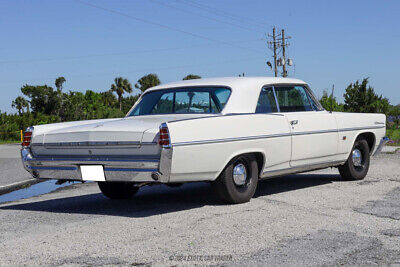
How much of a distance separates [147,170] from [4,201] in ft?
11.5

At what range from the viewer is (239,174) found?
20.7ft

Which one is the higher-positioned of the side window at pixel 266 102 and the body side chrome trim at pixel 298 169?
the side window at pixel 266 102

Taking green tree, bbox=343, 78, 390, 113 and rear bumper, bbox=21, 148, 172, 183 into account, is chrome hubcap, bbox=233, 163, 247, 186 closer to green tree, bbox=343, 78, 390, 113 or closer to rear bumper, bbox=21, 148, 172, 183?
rear bumper, bbox=21, 148, 172, 183

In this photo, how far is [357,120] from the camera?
27.6 ft

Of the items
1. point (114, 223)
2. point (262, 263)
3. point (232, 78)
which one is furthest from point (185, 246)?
point (232, 78)

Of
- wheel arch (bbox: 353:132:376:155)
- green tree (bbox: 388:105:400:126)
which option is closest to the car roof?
wheel arch (bbox: 353:132:376:155)

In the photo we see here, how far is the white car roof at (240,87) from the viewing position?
6578 mm

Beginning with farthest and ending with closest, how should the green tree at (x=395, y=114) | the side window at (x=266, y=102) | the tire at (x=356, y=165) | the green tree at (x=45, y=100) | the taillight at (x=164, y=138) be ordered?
the green tree at (x=45, y=100)
the green tree at (x=395, y=114)
the tire at (x=356, y=165)
the side window at (x=266, y=102)
the taillight at (x=164, y=138)

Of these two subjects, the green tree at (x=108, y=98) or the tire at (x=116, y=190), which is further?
the green tree at (x=108, y=98)

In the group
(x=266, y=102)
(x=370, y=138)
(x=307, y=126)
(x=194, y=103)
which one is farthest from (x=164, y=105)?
(x=370, y=138)

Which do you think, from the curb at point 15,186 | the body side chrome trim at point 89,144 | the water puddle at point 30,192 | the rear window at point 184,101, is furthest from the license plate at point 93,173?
the curb at point 15,186

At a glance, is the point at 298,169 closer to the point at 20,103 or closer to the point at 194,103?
the point at 194,103

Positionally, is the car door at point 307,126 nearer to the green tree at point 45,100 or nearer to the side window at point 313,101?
the side window at point 313,101

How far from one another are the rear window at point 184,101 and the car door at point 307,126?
983mm
